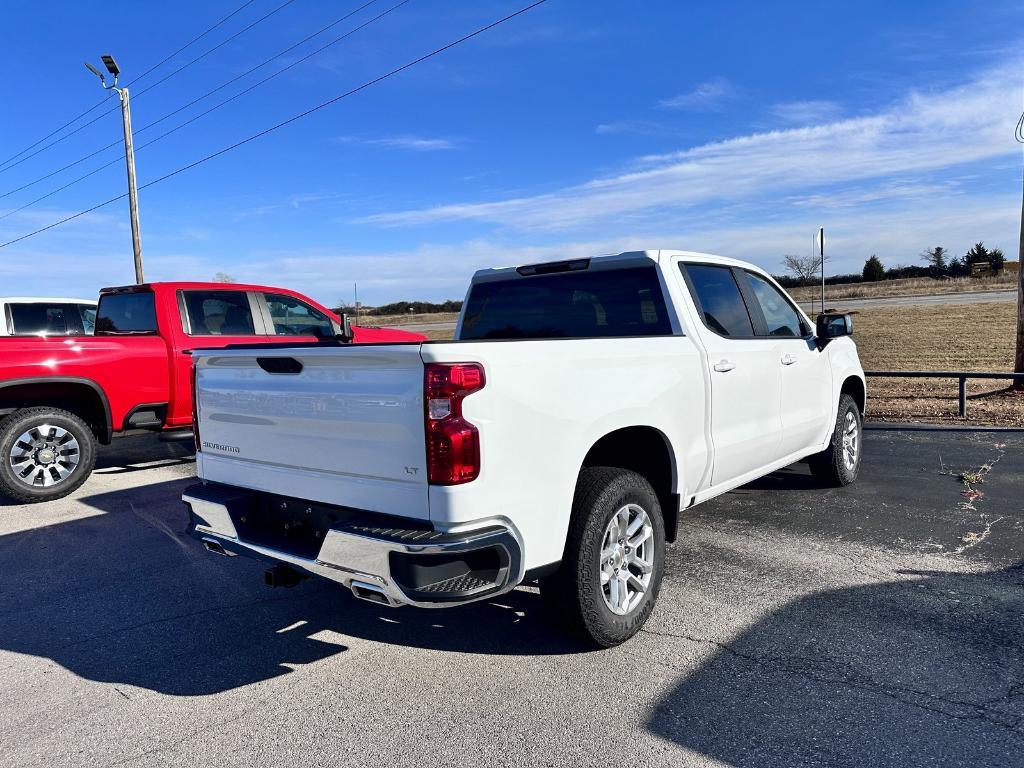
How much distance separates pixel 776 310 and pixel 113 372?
597 cm

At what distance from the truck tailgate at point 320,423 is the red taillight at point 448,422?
0.05m

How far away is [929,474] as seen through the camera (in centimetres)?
689

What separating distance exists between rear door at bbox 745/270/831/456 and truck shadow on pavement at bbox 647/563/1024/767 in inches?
61.0

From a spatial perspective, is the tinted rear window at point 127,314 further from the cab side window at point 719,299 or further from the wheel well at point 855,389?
the wheel well at point 855,389

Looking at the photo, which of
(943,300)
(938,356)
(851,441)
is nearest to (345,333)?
(851,441)

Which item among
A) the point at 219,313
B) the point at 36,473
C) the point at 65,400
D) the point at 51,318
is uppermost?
the point at 51,318

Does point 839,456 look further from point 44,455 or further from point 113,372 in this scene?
point 44,455

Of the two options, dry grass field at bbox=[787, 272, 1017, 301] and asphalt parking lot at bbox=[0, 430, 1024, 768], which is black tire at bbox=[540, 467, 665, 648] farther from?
dry grass field at bbox=[787, 272, 1017, 301]

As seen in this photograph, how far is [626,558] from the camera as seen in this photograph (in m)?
3.68

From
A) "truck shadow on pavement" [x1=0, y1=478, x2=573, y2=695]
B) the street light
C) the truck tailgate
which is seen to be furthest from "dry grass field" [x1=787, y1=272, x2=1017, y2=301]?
the truck tailgate

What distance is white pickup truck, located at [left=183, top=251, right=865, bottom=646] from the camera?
9.48ft

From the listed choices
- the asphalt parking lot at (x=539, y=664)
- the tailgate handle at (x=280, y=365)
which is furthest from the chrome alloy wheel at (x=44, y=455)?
the tailgate handle at (x=280, y=365)

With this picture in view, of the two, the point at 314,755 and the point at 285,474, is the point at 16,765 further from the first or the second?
the point at 285,474

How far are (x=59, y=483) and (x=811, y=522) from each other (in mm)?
6443
